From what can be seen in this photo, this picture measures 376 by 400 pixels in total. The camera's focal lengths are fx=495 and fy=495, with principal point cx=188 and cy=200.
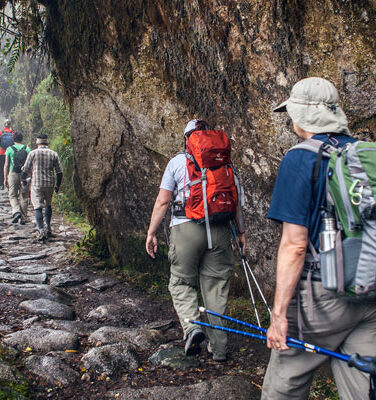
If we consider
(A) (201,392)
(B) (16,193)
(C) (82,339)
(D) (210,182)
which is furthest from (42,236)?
(A) (201,392)

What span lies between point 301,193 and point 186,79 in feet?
13.6

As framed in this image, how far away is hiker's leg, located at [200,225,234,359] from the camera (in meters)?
4.95

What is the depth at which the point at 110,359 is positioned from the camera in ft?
15.4

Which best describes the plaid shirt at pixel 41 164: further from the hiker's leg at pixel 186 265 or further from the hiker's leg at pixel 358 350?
the hiker's leg at pixel 358 350

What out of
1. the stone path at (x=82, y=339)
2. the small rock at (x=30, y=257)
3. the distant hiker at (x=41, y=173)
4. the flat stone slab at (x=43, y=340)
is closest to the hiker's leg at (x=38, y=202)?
the distant hiker at (x=41, y=173)

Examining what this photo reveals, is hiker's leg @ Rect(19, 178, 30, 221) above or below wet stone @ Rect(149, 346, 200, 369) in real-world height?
above

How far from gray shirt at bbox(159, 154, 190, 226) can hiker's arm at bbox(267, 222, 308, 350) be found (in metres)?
2.25

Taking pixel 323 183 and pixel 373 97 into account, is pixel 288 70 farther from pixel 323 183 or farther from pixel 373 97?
pixel 323 183

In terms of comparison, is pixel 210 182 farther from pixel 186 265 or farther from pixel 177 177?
pixel 186 265

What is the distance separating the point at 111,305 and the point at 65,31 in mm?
4669

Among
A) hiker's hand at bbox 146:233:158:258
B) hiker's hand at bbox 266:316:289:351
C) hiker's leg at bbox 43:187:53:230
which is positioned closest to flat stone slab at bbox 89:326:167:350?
hiker's hand at bbox 146:233:158:258

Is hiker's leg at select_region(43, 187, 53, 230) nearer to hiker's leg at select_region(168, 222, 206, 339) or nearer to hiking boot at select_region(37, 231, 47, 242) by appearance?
hiking boot at select_region(37, 231, 47, 242)

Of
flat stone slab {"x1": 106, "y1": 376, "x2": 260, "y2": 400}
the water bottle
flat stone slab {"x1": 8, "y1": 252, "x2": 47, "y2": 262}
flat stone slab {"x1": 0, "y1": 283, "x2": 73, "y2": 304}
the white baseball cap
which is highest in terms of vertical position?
the white baseball cap

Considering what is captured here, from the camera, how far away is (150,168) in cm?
727
